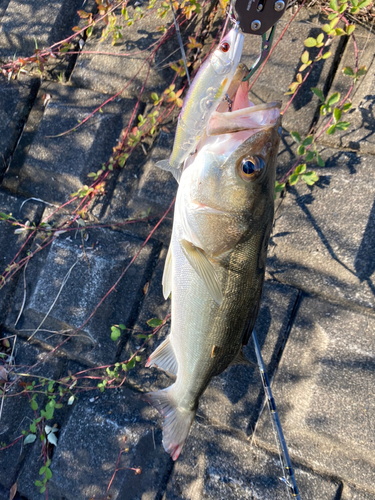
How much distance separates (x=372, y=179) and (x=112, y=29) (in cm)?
211

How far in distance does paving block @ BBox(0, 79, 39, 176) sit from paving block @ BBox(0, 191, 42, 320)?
1.01 ft

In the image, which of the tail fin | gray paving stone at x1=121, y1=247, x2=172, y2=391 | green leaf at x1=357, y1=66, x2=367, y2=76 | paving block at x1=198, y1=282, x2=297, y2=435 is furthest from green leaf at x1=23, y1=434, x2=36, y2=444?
green leaf at x1=357, y1=66, x2=367, y2=76

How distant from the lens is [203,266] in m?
1.69

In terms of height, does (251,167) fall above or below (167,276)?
above

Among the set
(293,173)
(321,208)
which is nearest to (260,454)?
(321,208)

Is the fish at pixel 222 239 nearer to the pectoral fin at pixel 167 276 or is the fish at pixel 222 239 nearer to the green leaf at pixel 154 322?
the pectoral fin at pixel 167 276

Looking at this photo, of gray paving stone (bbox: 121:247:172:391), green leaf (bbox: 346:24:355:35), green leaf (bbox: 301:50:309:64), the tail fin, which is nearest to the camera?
the tail fin

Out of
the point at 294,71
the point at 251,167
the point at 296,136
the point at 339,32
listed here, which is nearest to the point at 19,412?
the point at 251,167

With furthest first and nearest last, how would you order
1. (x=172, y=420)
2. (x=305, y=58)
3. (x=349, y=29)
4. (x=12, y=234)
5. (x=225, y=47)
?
1. (x=12, y=234)
2. (x=305, y=58)
3. (x=349, y=29)
4. (x=172, y=420)
5. (x=225, y=47)

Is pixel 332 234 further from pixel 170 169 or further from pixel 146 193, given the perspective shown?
pixel 146 193

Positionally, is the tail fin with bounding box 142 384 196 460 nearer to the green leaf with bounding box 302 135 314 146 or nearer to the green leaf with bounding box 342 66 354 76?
the green leaf with bounding box 302 135 314 146

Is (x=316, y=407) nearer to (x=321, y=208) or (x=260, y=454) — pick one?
(x=260, y=454)

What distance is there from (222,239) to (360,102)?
4.92 feet

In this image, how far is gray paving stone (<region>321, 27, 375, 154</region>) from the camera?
2393mm
